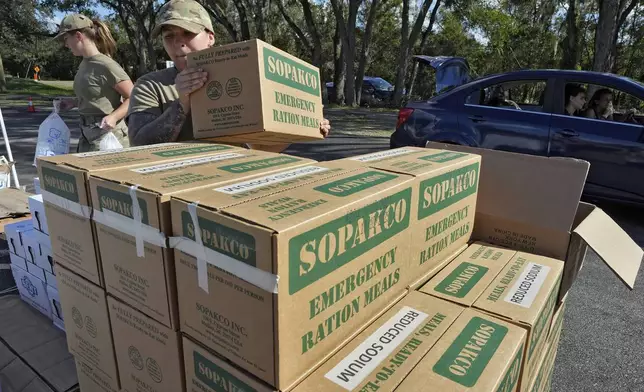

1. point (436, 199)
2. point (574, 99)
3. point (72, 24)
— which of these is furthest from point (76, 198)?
point (574, 99)

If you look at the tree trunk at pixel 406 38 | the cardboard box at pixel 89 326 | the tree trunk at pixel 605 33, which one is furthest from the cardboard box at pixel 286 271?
the tree trunk at pixel 406 38

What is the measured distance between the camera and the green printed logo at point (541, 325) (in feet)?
4.18

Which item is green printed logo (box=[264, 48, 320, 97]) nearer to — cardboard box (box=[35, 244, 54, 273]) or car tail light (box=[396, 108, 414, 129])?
cardboard box (box=[35, 244, 54, 273])

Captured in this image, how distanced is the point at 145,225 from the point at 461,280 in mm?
1064

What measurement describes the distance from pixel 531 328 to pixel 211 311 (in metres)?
0.90

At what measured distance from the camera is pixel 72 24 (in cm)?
273

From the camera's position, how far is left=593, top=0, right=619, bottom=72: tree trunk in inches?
376

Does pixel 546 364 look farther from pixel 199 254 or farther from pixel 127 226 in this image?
pixel 127 226

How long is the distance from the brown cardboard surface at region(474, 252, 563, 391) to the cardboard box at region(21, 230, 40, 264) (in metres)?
2.25

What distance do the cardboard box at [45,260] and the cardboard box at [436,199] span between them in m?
1.71

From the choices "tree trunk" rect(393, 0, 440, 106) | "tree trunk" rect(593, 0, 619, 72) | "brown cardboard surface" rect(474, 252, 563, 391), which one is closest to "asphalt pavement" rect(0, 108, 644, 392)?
"brown cardboard surface" rect(474, 252, 563, 391)

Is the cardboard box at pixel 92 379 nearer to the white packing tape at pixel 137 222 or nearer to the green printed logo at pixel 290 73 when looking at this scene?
the white packing tape at pixel 137 222

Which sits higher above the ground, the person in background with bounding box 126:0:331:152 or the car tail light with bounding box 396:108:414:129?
the person in background with bounding box 126:0:331:152

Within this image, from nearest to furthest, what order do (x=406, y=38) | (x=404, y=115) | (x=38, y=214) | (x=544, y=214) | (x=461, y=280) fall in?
(x=461, y=280) < (x=544, y=214) < (x=38, y=214) < (x=404, y=115) < (x=406, y=38)
